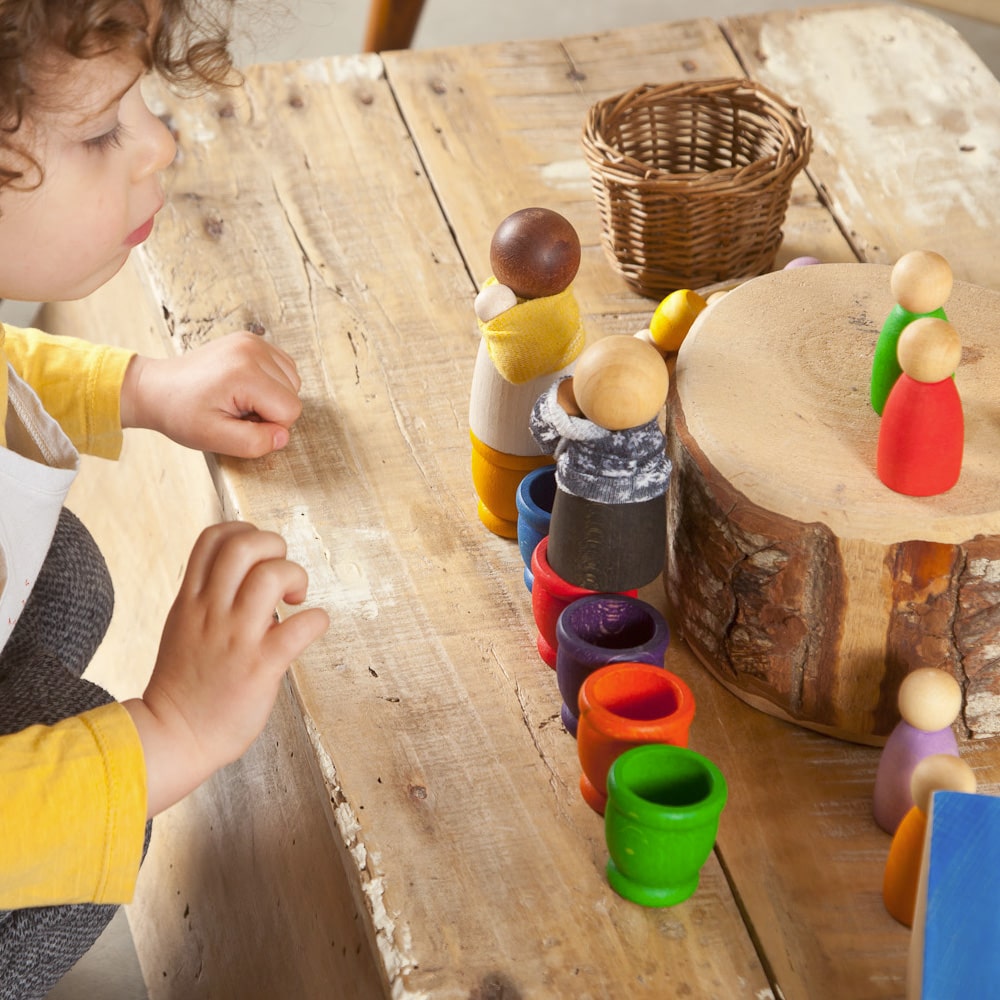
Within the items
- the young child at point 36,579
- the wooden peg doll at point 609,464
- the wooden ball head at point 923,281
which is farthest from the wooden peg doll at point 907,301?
the young child at point 36,579

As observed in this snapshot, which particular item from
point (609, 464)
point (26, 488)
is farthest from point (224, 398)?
point (609, 464)

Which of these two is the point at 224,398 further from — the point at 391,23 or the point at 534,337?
the point at 391,23

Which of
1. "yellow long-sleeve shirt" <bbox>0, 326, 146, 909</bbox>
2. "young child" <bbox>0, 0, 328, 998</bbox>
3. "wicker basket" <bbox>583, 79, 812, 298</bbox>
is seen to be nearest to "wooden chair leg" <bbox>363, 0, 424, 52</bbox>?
"wicker basket" <bbox>583, 79, 812, 298</bbox>

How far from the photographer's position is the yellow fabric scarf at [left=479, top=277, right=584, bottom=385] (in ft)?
2.64

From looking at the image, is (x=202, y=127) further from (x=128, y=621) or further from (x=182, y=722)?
(x=182, y=722)

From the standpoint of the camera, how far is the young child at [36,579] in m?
0.72

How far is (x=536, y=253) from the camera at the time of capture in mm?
786

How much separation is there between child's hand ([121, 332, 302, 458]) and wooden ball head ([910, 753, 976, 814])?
0.53 metres

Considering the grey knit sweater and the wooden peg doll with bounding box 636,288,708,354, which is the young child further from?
the wooden peg doll with bounding box 636,288,708,354

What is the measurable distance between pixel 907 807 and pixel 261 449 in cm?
51

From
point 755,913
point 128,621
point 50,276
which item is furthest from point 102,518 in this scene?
point 755,913

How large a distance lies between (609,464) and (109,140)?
0.35m

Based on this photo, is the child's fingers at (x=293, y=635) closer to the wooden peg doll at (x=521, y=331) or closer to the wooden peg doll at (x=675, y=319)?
the wooden peg doll at (x=521, y=331)

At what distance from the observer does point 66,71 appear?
73 cm
